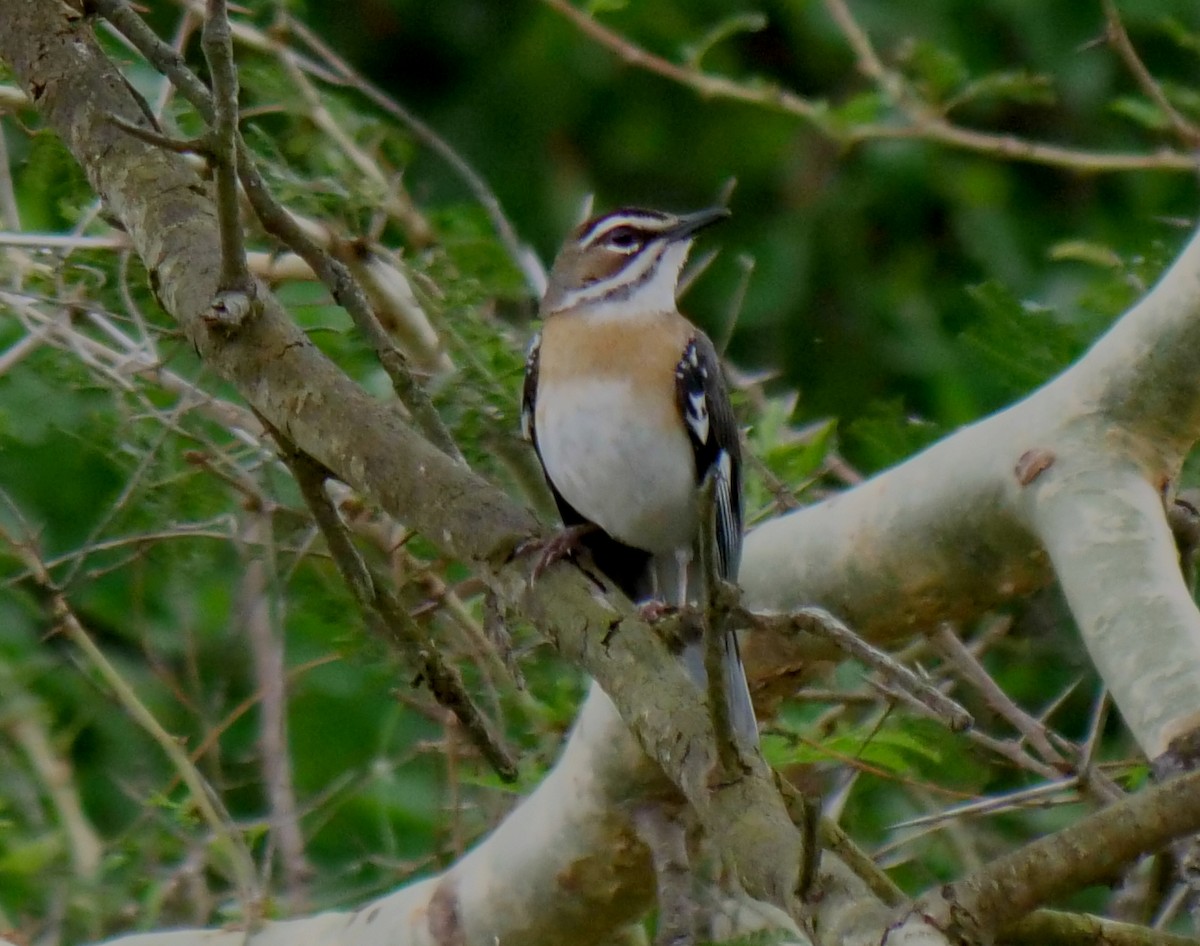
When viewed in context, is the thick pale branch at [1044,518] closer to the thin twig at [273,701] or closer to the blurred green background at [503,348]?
the blurred green background at [503,348]

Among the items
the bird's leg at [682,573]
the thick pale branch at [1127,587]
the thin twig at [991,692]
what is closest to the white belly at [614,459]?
the bird's leg at [682,573]

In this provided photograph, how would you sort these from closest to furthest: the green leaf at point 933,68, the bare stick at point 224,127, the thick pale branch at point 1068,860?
the thick pale branch at point 1068,860
the bare stick at point 224,127
the green leaf at point 933,68

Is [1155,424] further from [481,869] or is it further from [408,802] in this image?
[408,802]

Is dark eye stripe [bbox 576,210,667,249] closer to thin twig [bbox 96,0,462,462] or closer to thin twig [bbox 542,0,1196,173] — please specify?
thin twig [bbox 542,0,1196,173]

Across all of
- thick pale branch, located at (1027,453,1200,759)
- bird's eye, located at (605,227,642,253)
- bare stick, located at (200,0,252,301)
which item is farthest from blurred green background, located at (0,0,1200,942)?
bare stick, located at (200,0,252,301)

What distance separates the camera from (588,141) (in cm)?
684

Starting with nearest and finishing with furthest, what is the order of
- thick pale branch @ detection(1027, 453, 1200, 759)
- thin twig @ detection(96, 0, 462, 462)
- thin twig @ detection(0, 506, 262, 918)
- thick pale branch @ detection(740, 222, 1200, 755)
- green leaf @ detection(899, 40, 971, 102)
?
thick pale branch @ detection(1027, 453, 1200, 759), thick pale branch @ detection(740, 222, 1200, 755), thin twig @ detection(96, 0, 462, 462), thin twig @ detection(0, 506, 262, 918), green leaf @ detection(899, 40, 971, 102)

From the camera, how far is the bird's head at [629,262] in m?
3.71

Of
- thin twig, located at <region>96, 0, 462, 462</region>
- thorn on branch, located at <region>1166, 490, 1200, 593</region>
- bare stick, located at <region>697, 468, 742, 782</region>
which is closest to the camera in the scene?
bare stick, located at <region>697, 468, 742, 782</region>

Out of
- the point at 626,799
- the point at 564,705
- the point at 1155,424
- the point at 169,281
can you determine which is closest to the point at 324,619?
the point at 564,705

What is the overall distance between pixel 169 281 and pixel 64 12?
0.56 meters

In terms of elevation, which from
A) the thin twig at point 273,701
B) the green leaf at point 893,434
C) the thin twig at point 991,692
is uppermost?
the green leaf at point 893,434

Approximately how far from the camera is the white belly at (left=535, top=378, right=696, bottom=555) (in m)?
3.38

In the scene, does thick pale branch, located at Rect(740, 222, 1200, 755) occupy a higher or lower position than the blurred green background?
higher
